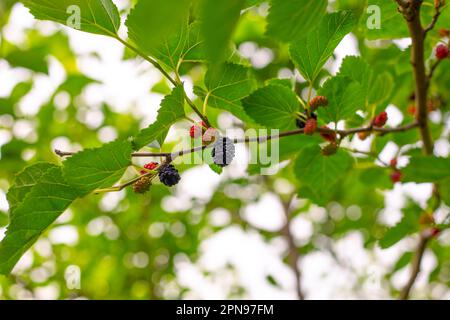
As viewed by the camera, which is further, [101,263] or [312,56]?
[101,263]

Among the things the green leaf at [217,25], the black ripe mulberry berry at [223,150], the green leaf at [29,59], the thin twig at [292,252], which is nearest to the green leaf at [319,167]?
the black ripe mulberry berry at [223,150]

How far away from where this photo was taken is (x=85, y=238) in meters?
2.24

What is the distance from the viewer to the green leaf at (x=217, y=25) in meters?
0.32

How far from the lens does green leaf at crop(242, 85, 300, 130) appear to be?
0.86 meters

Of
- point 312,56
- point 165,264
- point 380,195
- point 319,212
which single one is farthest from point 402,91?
point 165,264

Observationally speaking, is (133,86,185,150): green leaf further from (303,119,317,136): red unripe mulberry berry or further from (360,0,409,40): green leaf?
(360,0,409,40): green leaf

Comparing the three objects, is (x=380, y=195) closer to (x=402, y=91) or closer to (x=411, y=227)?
(x=402, y=91)

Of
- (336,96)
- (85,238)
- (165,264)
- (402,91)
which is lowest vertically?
(165,264)

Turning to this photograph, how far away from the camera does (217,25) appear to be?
32 cm

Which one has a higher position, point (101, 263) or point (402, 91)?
point (402, 91)

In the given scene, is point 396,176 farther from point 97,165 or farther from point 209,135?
point 97,165

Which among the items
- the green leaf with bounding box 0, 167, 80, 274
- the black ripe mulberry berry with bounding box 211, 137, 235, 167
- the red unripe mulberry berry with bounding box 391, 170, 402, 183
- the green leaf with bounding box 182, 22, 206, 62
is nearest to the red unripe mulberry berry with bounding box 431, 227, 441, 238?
the red unripe mulberry berry with bounding box 391, 170, 402, 183

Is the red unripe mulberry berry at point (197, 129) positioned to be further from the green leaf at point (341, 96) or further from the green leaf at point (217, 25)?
the green leaf at point (217, 25)

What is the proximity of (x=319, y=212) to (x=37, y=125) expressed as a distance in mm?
1462
